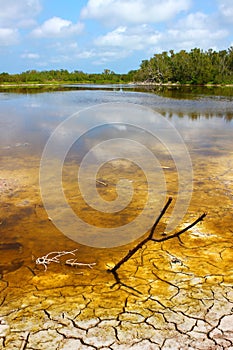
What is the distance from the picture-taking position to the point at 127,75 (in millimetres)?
79750

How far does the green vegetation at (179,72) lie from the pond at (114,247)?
55.4 metres

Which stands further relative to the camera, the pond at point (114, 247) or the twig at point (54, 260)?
the twig at point (54, 260)

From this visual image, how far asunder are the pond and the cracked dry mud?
0.01 m

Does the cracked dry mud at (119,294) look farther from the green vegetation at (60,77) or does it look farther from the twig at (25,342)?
the green vegetation at (60,77)

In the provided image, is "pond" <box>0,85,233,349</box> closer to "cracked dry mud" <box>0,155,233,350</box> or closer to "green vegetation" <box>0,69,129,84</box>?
"cracked dry mud" <box>0,155,233,350</box>

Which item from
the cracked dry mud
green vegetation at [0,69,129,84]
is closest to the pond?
the cracked dry mud

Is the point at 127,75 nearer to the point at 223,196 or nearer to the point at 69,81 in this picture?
the point at 69,81

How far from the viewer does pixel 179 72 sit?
62.8 m

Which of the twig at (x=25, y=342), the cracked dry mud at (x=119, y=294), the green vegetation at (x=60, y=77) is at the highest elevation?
the green vegetation at (x=60, y=77)

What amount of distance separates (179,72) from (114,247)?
63.3 m

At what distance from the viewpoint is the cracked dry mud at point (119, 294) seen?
2.64 m

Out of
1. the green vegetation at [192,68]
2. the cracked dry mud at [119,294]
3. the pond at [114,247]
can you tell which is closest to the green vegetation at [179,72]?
the green vegetation at [192,68]

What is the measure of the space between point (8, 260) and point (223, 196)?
142 inches

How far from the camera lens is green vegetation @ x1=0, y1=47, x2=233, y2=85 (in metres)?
60.0
